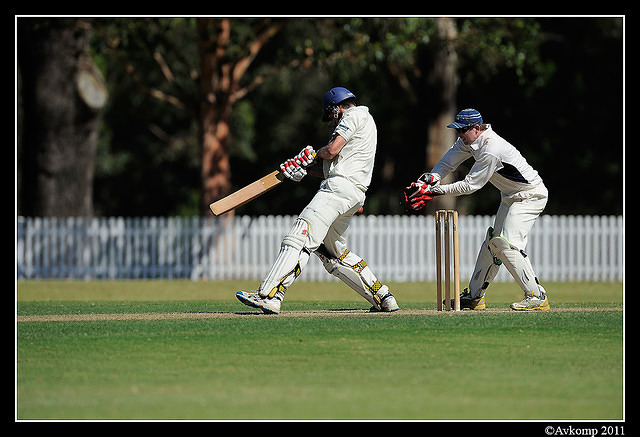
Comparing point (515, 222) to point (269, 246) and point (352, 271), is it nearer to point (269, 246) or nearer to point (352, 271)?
point (352, 271)

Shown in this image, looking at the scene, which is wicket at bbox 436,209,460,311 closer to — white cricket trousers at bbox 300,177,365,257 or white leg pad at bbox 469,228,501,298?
white leg pad at bbox 469,228,501,298

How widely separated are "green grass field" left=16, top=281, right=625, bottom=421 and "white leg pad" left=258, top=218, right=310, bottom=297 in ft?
1.02

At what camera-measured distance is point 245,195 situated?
1001 cm

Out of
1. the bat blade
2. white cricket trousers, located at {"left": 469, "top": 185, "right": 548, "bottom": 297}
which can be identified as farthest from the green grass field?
the bat blade

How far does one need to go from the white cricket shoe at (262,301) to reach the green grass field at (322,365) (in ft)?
0.55

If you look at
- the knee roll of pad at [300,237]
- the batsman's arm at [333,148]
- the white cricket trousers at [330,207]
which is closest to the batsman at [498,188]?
the white cricket trousers at [330,207]

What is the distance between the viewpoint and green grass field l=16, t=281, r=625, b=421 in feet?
21.4

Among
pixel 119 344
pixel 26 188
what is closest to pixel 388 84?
pixel 26 188

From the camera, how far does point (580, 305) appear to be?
11.4 metres

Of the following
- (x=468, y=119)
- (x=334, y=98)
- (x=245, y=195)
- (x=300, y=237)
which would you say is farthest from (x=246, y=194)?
(x=468, y=119)

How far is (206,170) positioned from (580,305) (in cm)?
1380

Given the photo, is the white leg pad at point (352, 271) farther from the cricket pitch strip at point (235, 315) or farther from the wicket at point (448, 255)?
the wicket at point (448, 255)

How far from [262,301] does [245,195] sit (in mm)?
1031

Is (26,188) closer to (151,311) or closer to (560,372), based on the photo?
(151,311)
